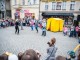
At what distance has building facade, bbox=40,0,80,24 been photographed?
110 ft

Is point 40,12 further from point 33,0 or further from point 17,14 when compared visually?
point 17,14

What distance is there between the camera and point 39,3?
119 feet

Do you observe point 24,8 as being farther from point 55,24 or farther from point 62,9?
point 55,24

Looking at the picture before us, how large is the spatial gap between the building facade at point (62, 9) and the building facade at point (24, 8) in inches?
54.7

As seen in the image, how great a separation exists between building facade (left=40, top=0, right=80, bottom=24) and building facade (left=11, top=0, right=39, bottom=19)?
54.7 inches

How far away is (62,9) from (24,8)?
7908mm

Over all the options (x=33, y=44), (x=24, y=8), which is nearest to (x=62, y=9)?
(x=24, y=8)

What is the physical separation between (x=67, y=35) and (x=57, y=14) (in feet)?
42.0

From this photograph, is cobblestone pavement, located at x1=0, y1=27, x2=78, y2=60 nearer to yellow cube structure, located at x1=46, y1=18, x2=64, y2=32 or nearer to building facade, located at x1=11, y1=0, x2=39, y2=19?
yellow cube structure, located at x1=46, y1=18, x2=64, y2=32

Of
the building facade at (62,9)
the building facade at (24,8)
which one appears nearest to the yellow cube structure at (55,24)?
the building facade at (62,9)

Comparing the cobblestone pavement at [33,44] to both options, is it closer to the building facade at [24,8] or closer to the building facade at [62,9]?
the building facade at [62,9]

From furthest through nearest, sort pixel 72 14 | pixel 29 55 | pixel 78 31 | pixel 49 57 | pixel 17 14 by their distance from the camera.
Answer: pixel 17 14 → pixel 72 14 → pixel 78 31 → pixel 49 57 → pixel 29 55

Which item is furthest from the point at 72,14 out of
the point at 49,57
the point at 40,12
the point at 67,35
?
the point at 49,57

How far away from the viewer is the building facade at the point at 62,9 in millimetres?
33500
